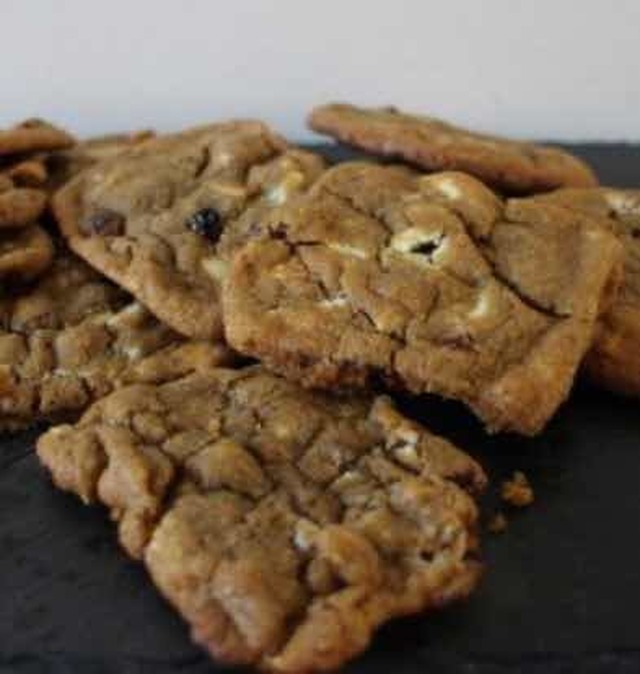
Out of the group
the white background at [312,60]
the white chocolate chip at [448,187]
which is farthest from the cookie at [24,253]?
the white background at [312,60]

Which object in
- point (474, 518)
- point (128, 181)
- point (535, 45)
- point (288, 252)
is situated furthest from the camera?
point (535, 45)

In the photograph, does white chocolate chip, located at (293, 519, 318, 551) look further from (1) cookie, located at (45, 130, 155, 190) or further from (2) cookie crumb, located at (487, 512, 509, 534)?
(1) cookie, located at (45, 130, 155, 190)

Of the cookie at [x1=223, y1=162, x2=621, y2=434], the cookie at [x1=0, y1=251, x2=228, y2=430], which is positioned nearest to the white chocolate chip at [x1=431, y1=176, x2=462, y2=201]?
the cookie at [x1=223, y1=162, x2=621, y2=434]

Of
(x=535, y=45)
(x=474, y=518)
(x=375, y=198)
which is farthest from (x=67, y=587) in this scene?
(x=535, y=45)

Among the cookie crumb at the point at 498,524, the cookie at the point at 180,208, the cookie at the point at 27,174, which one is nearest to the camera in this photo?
the cookie crumb at the point at 498,524

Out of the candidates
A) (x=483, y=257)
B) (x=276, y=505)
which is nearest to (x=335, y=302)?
(x=483, y=257)

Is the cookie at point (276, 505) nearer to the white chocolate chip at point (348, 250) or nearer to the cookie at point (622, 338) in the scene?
the white chocolate chip at point (348, 250)

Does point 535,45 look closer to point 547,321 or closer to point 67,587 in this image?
point 547,321
